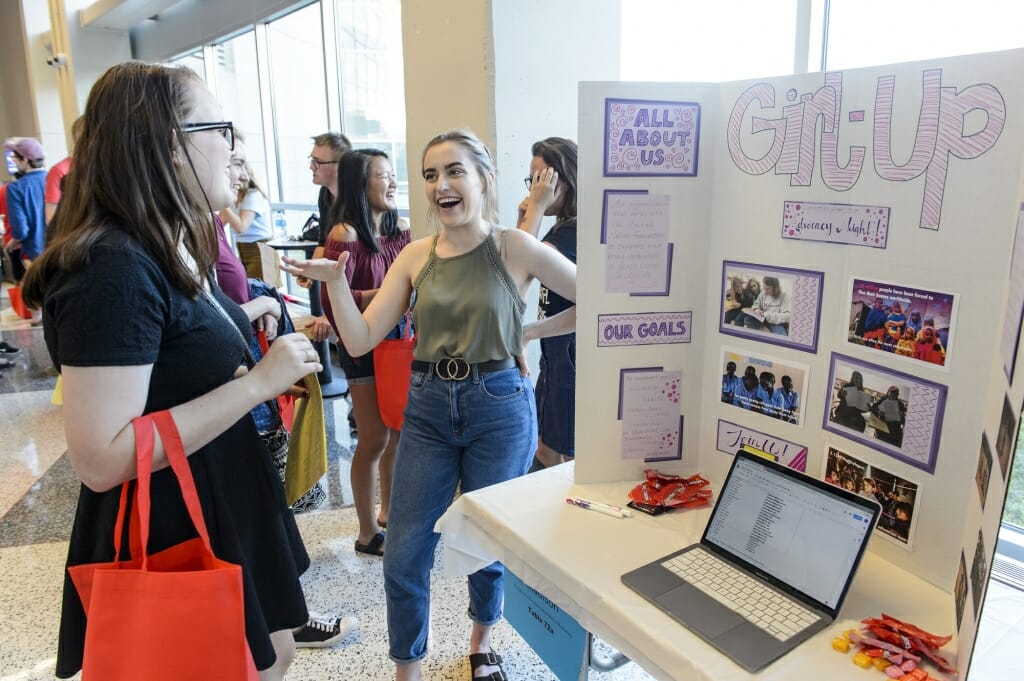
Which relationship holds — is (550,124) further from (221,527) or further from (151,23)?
(151,23)

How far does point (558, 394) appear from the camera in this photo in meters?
2.16

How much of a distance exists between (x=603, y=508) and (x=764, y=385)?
356mm

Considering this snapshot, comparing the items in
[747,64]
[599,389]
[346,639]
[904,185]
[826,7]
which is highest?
[826,7]

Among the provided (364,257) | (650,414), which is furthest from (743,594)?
(364,257)

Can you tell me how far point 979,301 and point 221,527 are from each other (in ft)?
3.81

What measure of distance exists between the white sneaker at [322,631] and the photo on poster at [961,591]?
1.64 meters

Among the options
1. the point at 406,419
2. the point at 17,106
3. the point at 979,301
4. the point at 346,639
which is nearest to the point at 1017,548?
the point at 979,301

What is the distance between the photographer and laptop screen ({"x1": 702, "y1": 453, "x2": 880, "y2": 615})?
34.5 inches

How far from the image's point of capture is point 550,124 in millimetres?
2475

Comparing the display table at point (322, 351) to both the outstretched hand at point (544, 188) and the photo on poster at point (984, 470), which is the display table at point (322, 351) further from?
the photo on poster at point (984, 470)

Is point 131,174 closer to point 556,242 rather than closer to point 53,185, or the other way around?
point 556,242

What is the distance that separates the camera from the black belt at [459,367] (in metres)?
1.50

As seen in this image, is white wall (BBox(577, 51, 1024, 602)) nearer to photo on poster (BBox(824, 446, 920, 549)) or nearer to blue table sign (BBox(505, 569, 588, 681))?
photo on poster (BBox(824, 446, 920, 549))

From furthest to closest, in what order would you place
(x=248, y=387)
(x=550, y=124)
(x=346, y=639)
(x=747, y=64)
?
(x=550, y=124) → (x=747, y=64) → (x=346, y=639) → (x=248, y=387)
